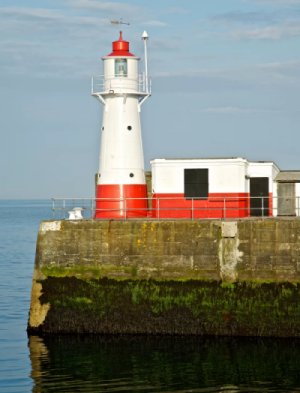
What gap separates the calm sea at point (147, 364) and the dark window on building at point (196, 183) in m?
6.22

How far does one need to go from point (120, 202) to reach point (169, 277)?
15.7ft

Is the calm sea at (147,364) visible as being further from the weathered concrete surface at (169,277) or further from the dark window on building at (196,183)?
the dark window on building at (196,183)

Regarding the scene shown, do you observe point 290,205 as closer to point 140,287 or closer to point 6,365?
point 140,287

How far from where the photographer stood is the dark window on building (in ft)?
115

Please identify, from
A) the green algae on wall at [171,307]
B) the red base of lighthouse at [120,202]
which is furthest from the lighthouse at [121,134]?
the green algae on wall at [171,307]

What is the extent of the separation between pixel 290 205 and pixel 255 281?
6797 mm

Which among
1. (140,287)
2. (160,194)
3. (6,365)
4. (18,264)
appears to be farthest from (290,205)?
(18,264)

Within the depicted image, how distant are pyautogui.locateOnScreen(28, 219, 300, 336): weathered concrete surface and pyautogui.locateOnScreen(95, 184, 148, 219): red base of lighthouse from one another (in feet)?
9.14

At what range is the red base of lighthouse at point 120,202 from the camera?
35594 millimetres

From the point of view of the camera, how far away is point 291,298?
3122 cm

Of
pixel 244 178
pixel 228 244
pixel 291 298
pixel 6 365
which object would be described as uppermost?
pixel 244 178

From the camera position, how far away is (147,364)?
29.2 metres

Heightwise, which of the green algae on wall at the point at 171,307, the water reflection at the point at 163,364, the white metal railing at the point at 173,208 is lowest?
the water reflection at the point at 163,364

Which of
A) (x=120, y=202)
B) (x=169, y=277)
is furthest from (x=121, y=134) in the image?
(x=169, y=277)
